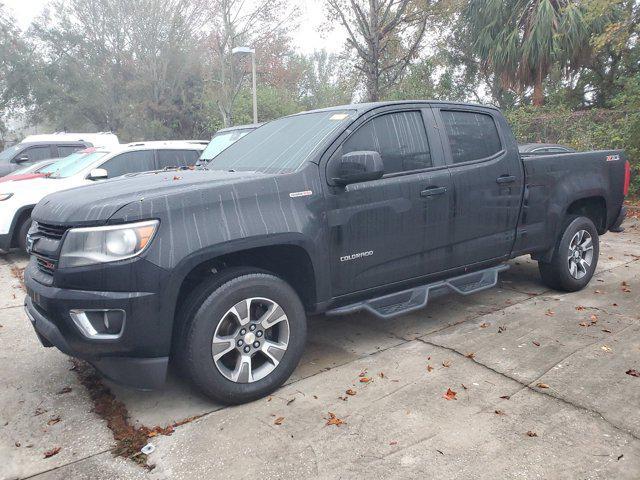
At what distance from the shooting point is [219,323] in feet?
9.90

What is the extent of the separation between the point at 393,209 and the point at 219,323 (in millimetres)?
1535

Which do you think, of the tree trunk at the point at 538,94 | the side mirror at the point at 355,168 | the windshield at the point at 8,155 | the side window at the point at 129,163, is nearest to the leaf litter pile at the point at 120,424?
the side mirror at the point at 355,168

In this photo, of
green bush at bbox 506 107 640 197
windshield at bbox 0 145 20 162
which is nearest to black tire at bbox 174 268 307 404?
green bush at bbox 506 107 640 197

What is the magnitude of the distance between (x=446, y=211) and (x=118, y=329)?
2567mm

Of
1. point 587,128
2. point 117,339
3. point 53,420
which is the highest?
point 587,128

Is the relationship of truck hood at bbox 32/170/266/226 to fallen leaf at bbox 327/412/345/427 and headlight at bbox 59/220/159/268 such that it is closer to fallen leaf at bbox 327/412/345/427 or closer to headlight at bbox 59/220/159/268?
headlight at bbox 59/220/159/268

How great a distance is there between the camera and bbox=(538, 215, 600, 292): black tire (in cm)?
506

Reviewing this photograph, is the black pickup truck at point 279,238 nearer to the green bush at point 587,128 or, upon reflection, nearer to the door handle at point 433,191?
the door handle at point 433,191

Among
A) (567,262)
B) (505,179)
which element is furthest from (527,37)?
(505,179)

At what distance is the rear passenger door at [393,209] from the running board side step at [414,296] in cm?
12

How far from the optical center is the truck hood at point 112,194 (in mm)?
2857

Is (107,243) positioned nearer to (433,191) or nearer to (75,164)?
(433,191)

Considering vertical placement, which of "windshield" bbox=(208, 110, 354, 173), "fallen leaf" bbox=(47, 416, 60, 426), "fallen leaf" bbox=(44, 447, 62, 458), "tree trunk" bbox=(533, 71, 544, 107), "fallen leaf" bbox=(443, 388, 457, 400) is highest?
"tree trunk" bbox=(533, 71, 544, 107)

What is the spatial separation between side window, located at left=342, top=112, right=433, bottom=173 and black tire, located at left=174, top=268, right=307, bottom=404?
3.75 feet
